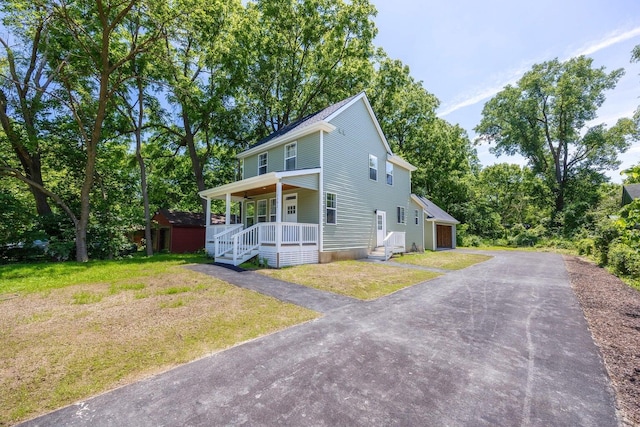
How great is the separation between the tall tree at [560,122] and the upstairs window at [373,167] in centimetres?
2770

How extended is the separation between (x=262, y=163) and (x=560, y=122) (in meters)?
36.9

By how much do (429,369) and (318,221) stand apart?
9.33 metres

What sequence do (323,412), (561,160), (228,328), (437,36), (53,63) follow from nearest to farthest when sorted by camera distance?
1. (323,412)
2. (228,328)
3. (437,36)
4. (53,63)
5. (561,160)

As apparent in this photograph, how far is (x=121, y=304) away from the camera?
5832 millimetres

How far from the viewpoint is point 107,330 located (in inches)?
175

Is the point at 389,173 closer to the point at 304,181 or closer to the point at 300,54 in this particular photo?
the point at 304,181

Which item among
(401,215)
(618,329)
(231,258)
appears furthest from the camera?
(401,215)

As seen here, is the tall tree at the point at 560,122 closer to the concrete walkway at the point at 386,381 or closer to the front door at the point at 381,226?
the front door at the point at 381,226

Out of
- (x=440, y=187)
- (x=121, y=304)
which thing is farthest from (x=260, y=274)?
(x=440, y=187)

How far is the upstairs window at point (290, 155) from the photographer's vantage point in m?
13.9

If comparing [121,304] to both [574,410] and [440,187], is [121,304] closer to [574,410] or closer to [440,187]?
[574,410]

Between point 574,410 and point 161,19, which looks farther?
point 161,19

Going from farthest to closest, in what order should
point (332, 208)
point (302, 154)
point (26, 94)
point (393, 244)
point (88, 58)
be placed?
point (393, 244), point (26, 94), point (88, 58), point (302, 154), point (332, 208)

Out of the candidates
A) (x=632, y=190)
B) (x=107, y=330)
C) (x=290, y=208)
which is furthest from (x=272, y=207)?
(x=632, y=190)
